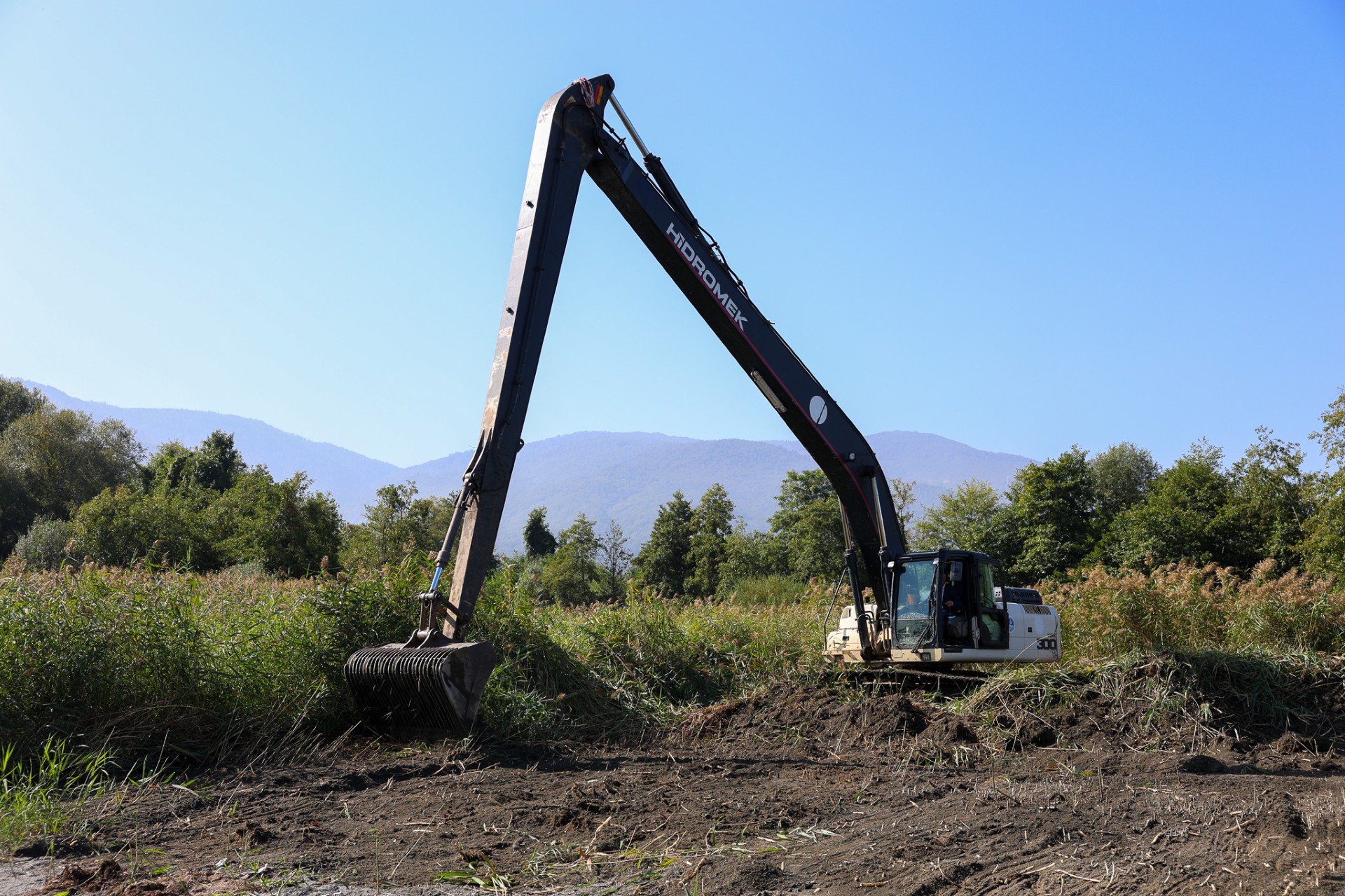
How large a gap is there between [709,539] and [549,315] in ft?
131

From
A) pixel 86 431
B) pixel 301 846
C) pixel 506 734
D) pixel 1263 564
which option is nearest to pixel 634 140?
pixel 506 734

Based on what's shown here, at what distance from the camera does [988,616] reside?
31.1 ft

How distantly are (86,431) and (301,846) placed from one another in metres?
51.2

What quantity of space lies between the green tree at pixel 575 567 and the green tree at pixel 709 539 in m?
5.09

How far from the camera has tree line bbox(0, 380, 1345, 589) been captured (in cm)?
3019

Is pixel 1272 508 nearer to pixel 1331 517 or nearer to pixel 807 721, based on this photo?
pixel 1331 517

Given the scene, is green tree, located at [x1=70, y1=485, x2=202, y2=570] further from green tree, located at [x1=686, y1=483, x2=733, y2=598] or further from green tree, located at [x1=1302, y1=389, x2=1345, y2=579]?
green tree, located at [x1=1302, y1=389, x2=1345, y2=579]

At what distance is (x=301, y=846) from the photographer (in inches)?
169

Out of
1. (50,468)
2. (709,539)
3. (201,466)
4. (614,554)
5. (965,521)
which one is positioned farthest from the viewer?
(614,554)

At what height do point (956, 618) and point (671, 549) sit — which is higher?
point (671, 549)

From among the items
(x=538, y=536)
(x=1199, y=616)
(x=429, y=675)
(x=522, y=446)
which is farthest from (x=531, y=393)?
(x=538, y=536)

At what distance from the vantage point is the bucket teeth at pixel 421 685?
6.05 meters

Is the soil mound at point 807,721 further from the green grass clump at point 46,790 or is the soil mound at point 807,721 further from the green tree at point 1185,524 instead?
the green tree at point 1185,524

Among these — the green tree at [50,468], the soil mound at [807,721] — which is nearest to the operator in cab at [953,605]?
the soil mound at [807,721]
